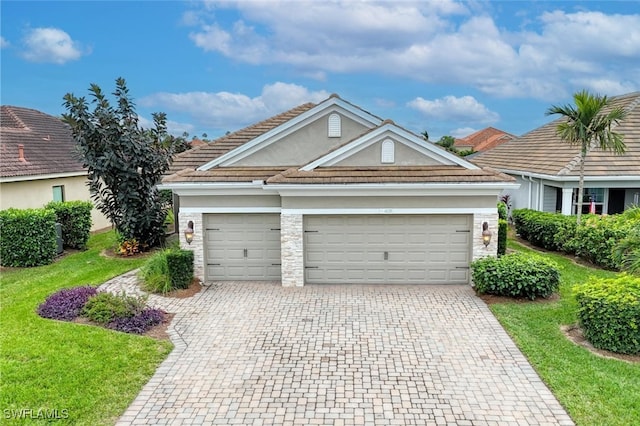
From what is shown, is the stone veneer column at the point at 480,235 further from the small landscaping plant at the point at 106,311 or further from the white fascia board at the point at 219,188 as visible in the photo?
the small landscaping plant at the point at 106,311

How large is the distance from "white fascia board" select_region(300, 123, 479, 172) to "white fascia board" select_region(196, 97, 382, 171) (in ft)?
5.30

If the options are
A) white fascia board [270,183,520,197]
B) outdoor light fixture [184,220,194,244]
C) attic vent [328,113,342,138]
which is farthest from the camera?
attic vent [328,113,342,138]

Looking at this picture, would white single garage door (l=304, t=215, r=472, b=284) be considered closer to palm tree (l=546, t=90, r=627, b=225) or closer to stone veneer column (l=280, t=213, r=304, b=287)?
stone veneer column (l=280, t=213, r=304, b=287)

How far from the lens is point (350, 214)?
1299 centimetres

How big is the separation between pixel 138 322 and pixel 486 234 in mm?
8899

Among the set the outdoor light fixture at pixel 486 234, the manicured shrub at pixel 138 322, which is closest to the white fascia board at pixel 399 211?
the outdoor light fixture at pixel 486 234

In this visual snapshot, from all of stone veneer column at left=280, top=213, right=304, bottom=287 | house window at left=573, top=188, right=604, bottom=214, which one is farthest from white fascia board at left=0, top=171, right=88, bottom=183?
house window at left=573, top=188, right=604, bottom=214

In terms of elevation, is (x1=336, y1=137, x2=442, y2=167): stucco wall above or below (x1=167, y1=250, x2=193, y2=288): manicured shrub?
above

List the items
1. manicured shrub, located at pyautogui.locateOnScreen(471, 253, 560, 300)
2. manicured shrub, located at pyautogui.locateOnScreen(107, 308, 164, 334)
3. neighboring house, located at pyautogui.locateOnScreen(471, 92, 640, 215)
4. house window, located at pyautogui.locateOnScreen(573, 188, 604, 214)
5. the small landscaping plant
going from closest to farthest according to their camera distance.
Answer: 1. manicured shrub, located at pyautogui.locateOnScreen(107, 308, 164, 334)
2. the small landscaping plant
3. manicured shrub, located at pyautogui.locateOnScreen(471, 253, 560, 300)
4. neighboring house, located at pyautogui.locateOnScreen(471, 92, 640, 215)
5. house window, located at pyautogui.locateOnScreen(573, 188, 604, 214)

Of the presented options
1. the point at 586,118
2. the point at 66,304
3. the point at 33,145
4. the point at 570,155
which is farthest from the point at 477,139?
the point at 66,304

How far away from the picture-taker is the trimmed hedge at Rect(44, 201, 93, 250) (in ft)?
59.0

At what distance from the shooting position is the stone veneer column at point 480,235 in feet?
41.8

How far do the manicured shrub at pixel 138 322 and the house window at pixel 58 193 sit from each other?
1469cm

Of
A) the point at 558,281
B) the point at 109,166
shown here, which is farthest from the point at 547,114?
the point at 109,166
